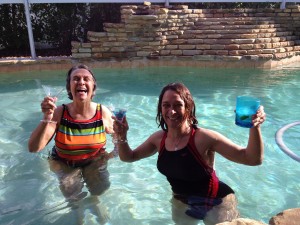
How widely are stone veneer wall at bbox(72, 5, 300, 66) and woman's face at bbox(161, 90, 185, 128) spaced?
6932mm

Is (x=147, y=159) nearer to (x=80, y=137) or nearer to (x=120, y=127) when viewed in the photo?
(x=80, y=137)

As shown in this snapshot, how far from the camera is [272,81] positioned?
7.93 metres

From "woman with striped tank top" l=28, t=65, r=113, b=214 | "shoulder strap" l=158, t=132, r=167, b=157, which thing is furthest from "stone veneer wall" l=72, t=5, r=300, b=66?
"shoulder strap" l=158, t=132, r=167, b=157

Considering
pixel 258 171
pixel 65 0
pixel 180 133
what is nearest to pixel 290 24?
pixel 65 0

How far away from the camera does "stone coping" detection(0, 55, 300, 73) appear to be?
894cm

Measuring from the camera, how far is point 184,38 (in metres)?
9.51

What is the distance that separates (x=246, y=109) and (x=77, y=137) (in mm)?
1609

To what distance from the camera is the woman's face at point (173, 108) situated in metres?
2.30

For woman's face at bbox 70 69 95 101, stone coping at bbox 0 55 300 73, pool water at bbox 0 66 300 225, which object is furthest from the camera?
stone coping at bbox 0 55 300 73

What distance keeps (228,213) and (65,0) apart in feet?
28.4

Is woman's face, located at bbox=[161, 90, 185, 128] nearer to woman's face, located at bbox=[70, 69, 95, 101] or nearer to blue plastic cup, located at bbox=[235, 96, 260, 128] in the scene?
blue plastic cup, located at bbox=[235, 96, 260, 128]

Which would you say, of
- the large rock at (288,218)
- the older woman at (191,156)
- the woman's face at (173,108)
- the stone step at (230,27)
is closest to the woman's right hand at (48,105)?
the older woman at (191,156)

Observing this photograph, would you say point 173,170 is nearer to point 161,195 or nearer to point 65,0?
point 161,195

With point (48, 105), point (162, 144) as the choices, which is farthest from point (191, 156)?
point (48, 105)
